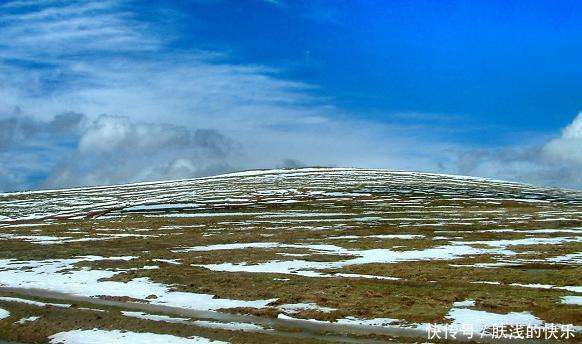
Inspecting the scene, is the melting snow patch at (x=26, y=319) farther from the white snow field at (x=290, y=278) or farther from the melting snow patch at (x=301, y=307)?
the melting snow patch at (x=301, y=307)

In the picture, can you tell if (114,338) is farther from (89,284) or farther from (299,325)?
(89,284)

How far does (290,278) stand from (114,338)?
15402 millimetres

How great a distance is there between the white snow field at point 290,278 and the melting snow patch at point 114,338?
11 centimetres

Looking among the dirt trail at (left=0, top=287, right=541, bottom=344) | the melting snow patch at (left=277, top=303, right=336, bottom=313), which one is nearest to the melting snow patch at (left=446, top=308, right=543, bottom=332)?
the dirt trail at (left=0, top=287, right=541, bottom=344)

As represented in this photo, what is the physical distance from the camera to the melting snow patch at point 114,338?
981 inches

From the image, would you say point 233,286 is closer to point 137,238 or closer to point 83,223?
point 137,238

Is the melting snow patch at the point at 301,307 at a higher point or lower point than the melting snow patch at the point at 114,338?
higher

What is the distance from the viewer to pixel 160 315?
2991 centimetres

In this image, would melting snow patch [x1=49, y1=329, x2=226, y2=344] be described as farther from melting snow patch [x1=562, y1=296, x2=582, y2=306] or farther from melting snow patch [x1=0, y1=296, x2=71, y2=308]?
melting snow patch [x1=562, y1=296, x2=582, y2=306]

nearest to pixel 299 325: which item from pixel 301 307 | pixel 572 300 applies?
pixel 301 307

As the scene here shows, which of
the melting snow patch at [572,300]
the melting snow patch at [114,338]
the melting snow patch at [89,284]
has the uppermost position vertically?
the melting snow patch at [89,284]

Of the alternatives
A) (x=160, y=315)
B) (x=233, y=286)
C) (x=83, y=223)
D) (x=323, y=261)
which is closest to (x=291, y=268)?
(x=323, y=261)

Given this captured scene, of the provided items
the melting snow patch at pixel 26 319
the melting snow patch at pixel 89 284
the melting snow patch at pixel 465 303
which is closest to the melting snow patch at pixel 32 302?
the melting snow patch at pixel 26 319

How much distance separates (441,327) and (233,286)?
15370 millimetres
